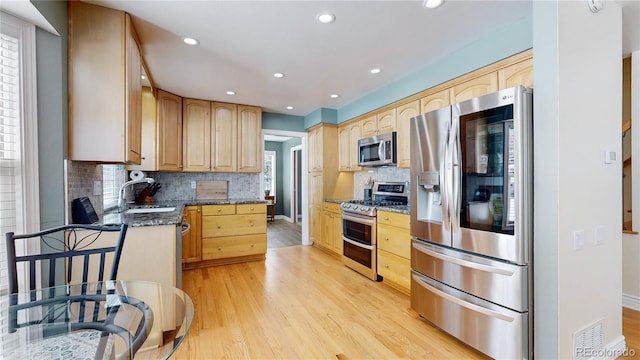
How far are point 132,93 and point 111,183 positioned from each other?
1717 mm

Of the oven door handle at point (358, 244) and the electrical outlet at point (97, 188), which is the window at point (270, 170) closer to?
the oven door handle at point (358, 244)

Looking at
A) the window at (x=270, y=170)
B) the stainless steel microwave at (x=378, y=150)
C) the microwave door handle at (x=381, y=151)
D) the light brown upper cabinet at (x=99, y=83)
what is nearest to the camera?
the light brown upper cabinet at (x=99, y=83)

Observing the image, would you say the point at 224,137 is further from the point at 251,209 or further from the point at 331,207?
the point at 331,207

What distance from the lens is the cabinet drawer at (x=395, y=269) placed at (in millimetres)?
2836

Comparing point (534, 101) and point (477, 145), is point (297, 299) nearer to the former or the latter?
point (477, 145)

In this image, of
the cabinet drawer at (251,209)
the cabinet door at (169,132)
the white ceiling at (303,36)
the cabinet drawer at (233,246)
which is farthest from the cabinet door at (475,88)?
the cabinet door at (169,132)

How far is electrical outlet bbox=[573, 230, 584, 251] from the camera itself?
1606mm

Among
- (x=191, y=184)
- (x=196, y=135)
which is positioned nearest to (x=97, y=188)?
(x=196, y=135)

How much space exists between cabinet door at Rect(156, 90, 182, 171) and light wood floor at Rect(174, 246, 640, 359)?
5.34ft

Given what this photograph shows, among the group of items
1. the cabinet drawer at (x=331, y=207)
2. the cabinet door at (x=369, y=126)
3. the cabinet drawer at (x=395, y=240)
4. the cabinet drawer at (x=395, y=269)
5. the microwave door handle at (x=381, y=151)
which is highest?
the cabinet door at (x=369, y=126)

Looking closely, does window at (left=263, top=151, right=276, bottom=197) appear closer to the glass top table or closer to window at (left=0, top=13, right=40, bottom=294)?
window at (left=0, top=13, right=40, bottom=294)

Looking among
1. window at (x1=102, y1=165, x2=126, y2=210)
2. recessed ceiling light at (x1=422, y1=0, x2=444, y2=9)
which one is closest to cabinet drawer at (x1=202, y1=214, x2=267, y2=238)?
window at (x1=102, y1=165, x2=126, y2=210)

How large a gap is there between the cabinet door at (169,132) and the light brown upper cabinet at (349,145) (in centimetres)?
256

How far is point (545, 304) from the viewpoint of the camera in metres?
1.59
